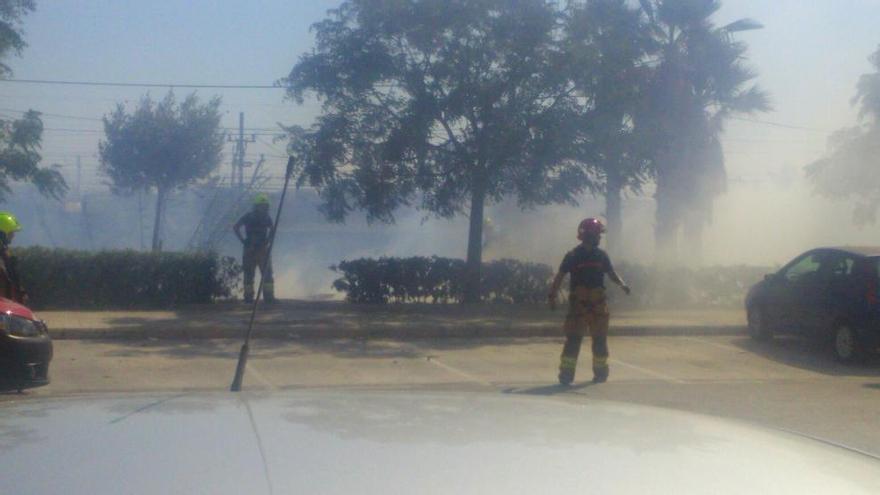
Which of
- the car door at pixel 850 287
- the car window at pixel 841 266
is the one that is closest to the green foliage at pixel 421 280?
the car window at pixel 841 266

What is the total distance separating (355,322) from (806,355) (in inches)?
246

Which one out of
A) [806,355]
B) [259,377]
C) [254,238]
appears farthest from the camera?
[254,238]

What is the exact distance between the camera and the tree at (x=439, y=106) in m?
18.3

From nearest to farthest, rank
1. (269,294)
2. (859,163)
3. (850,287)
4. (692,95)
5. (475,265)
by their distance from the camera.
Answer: (850,287) → (269,294) → (475,265) → (692,95) → (859,163)

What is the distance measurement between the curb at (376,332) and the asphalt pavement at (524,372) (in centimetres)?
25

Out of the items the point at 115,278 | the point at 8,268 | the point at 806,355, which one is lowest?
the point at 806,355

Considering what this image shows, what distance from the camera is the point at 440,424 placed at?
106 inches

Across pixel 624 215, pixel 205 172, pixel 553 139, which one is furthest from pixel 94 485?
pixel 624 215

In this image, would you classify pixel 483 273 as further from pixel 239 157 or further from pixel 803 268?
pixel 239 157

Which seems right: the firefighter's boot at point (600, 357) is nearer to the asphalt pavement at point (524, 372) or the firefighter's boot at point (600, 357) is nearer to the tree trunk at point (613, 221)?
the asphalt pavement at point (524, 372)

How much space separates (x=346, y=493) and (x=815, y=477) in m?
1.02

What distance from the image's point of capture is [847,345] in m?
13.6

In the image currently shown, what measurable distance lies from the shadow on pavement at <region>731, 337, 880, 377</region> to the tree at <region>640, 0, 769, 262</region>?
391 inches

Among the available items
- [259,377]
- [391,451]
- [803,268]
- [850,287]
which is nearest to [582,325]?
[259,377]
